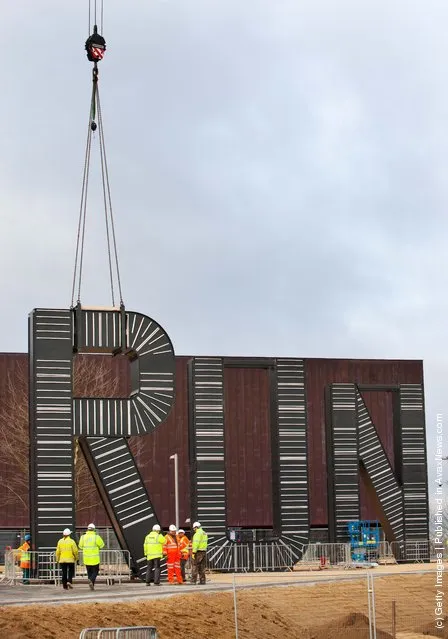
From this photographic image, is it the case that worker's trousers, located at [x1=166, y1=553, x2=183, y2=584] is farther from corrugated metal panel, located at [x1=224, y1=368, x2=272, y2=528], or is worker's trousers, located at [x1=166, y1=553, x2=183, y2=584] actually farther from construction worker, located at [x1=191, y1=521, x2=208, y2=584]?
corrugated metal panel, located at [x1=224, y1=368, x2=272, y2=528]

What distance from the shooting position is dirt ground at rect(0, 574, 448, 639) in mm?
25031

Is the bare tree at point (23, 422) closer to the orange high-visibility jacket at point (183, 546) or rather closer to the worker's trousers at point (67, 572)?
the orange high-visibility jacket at point (183, 546)

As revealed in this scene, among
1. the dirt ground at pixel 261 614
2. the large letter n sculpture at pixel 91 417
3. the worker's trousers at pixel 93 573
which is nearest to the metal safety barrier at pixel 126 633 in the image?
the dirt ground at pixel 261 614

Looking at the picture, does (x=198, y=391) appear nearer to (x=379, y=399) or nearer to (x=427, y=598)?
(x=427, y=598)

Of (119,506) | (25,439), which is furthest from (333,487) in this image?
(25,439)

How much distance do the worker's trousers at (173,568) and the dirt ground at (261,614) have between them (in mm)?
3180

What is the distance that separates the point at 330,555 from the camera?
45.4 metres

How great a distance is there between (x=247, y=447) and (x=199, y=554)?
30.7m

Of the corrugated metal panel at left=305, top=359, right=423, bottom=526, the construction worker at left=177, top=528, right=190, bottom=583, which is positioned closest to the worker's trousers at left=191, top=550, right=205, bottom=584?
Answer: the construction worker at left=177, top=528, right=190, bottom=583

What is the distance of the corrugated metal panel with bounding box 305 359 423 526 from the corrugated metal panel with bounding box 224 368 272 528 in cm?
233

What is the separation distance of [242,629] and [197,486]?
10.1 meters

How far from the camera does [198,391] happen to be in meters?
37.9

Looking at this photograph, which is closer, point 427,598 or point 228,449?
point 427,598

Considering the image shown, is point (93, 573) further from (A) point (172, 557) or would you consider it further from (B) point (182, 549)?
(B) point (182, 549)
